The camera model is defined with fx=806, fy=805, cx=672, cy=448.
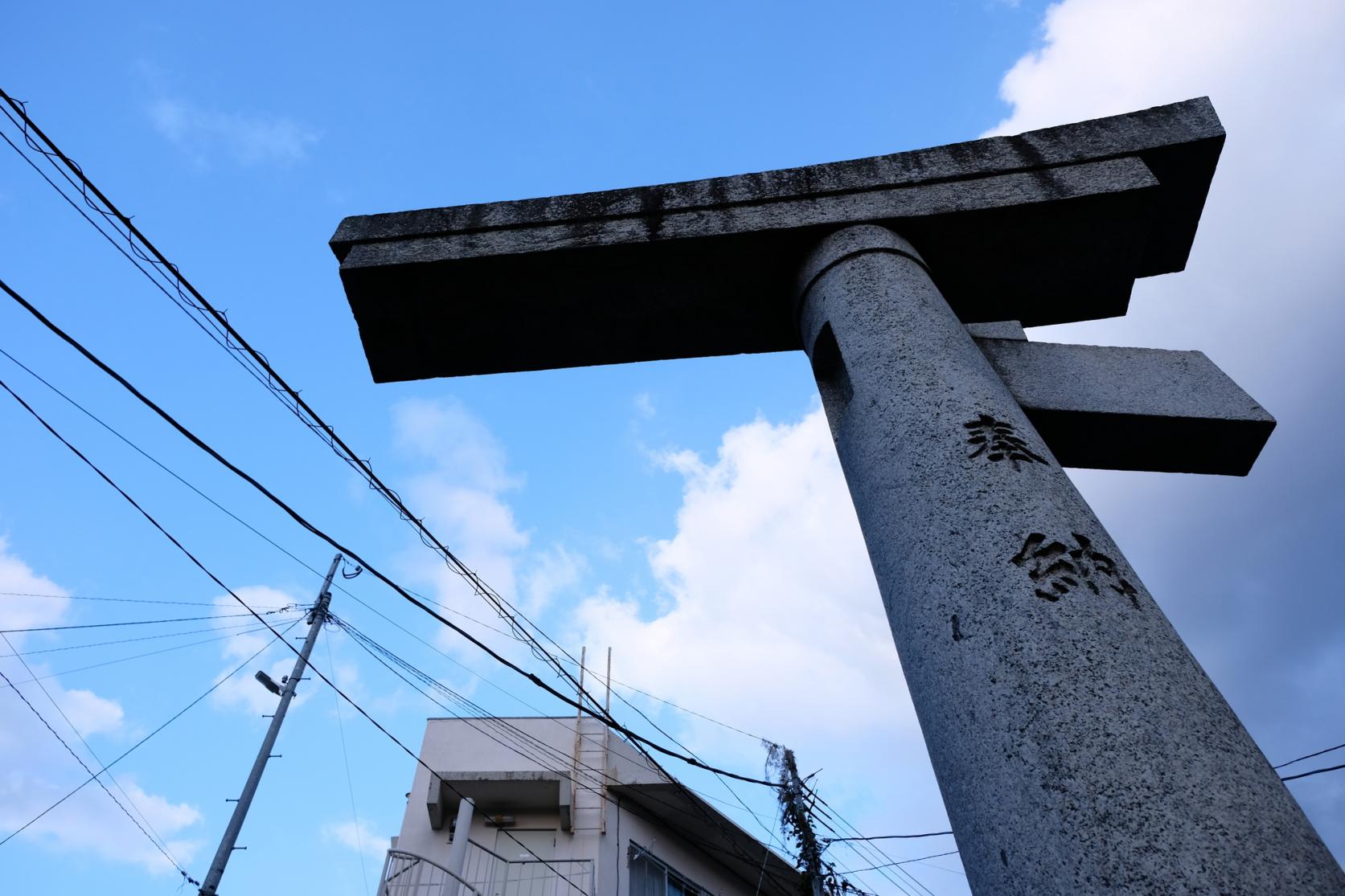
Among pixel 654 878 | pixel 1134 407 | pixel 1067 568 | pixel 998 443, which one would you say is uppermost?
pixel 654 878

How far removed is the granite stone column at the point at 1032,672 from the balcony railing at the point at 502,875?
10.6 meters

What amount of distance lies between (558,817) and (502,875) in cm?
122

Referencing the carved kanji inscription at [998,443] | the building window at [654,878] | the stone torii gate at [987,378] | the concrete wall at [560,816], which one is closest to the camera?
the stone torii gate at [987,378]

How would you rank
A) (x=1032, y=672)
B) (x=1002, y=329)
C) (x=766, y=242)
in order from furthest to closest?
(x=1002, y=329) < (x=766, y=242) < (x=1032, y=672)

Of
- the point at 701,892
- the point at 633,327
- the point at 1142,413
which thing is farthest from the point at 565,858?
the point at 1142,413

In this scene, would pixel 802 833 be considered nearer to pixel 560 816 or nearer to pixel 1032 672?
pixel 560 816

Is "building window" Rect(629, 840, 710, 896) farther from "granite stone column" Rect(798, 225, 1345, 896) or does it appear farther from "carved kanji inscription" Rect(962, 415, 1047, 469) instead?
"carved kanji inscription" Rect(962, 415, 1047, 469)

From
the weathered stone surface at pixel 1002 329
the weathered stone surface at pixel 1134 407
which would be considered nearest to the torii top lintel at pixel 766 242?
the weathered stone surface at pixel 1002 329

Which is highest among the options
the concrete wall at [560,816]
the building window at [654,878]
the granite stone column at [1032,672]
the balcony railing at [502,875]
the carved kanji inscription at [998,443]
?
the concrete wall at [560,816]

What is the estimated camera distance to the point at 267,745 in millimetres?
11914

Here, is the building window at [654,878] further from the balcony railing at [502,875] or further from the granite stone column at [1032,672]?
the granite stone column at [1032,672]

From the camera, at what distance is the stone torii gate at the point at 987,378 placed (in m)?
1.82

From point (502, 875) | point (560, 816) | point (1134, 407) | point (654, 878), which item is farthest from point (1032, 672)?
point (654, 878)

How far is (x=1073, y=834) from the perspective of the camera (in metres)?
1.76
